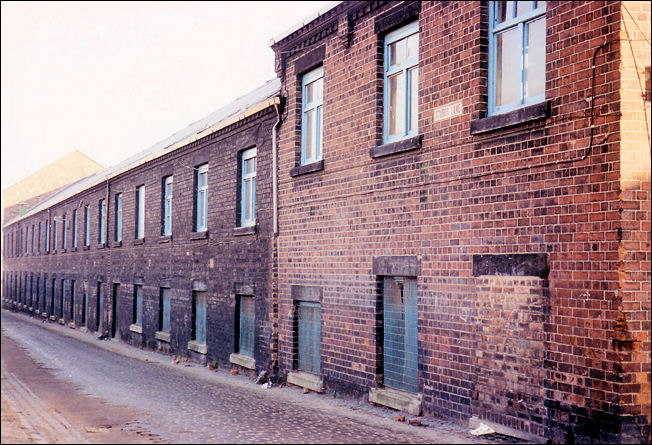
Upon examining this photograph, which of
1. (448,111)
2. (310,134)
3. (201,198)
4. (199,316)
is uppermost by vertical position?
(310,134)

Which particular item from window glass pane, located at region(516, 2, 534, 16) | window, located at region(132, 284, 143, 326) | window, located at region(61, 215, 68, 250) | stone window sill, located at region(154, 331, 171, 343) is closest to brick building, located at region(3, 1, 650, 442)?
window glass pane, located at region(516, 2, 534, 16)

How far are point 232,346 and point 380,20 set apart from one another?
327 inches

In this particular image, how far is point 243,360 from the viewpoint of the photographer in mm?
15219

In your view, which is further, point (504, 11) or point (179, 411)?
point (179, 411)

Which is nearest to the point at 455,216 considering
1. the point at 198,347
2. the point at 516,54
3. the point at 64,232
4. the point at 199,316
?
the point at 516,54

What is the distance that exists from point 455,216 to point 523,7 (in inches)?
109

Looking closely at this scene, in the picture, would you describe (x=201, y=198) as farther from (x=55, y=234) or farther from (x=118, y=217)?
(x=55, y=234)

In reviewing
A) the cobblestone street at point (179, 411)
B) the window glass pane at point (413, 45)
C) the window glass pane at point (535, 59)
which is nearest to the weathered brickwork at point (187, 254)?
the cobblestone street at point (179, 411)

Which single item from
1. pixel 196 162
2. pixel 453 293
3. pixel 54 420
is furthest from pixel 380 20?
pixel 196 162

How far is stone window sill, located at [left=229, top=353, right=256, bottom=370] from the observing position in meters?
14.9

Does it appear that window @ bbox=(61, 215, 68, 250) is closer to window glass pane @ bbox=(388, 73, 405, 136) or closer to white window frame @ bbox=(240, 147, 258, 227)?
white window frame @ bbox=(240, 147, 258, 227)

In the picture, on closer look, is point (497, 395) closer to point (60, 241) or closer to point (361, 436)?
point (361, 436)

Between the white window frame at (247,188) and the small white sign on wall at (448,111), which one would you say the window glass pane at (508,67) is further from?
the white window frame at (247,188)

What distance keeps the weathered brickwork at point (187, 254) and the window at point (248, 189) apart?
188 mm
